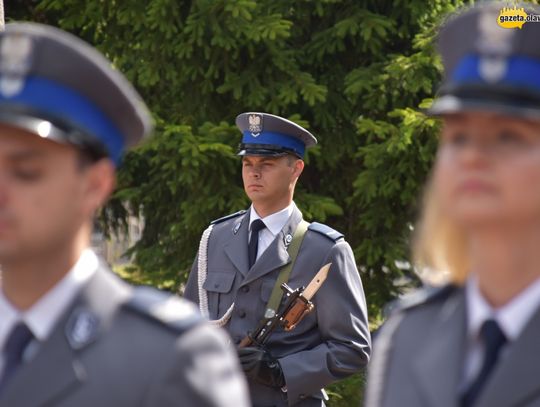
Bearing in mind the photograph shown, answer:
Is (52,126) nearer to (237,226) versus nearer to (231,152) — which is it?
(237,226)

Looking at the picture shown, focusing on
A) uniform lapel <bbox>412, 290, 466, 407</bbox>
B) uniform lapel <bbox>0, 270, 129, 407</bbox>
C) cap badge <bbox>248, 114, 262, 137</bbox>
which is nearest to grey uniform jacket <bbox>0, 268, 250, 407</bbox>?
uniform lapel <bbox>0, 270, 129, 407</bbox>

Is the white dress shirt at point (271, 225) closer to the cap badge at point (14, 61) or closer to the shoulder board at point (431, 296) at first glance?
the shoulder board at point (431, 296)

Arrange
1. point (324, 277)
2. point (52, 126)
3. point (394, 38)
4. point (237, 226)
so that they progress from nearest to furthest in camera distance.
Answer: point (52, 126)
point (324, 277)
point (237, 226)
point (394, 38)

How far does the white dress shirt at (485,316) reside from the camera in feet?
7.17

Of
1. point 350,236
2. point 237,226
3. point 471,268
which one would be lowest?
point 350,236

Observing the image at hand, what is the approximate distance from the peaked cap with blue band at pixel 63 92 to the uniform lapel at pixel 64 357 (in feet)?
0.96

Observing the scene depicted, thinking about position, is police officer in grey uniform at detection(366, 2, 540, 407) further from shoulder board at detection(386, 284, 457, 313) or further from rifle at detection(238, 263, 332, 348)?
rifle at detection(238, 263, 332, 348)

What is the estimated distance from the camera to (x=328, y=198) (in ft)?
25.9

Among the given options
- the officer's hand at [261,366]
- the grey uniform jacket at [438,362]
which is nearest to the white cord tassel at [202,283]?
the officer's hand at [261,366]

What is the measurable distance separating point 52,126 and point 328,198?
578 cm

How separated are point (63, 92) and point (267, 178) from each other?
3.28m

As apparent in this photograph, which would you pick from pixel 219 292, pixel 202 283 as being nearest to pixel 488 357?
pixel 219 292

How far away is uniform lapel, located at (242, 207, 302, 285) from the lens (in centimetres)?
536

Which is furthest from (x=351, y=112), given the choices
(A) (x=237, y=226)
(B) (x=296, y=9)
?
(A) (x=237, y=226)
